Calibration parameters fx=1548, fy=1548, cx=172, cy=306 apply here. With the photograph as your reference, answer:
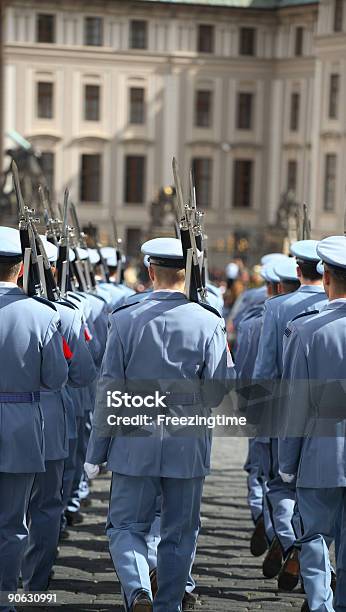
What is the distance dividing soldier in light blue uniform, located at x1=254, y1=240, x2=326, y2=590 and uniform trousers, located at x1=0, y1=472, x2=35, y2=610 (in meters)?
1.98

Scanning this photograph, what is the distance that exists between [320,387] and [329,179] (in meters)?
46.8

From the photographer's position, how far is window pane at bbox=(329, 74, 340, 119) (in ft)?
172

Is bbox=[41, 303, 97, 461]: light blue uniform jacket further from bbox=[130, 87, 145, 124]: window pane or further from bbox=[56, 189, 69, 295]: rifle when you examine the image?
bbox=[130, 87, 145, 124]: window pane

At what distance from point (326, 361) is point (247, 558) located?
3.21 meters

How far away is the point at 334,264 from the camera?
23.0 feet

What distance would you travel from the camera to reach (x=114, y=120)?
192 feet

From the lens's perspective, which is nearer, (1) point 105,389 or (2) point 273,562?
(1) point 105,389

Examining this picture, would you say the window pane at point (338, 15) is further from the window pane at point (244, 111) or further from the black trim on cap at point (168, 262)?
the black trim on cap at point (168, 262)

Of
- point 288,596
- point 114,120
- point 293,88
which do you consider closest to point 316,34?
point 293,88

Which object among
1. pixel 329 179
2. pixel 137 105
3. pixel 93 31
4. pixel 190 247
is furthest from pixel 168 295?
pixel 137 105

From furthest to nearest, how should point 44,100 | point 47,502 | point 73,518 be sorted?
point 44,100, point 73,518, point 47,502

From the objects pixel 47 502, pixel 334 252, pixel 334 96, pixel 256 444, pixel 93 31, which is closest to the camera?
pixel 334 252

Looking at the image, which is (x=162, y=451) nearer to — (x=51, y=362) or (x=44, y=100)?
(x=51, y=362)

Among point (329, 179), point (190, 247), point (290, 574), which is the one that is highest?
point (190, 247)
